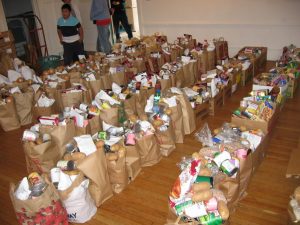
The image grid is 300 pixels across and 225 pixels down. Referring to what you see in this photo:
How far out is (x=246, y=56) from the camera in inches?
161

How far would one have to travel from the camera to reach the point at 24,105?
10.8 ft

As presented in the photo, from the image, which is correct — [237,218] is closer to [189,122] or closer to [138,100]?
[189,122]

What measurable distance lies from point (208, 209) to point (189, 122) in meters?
1.31

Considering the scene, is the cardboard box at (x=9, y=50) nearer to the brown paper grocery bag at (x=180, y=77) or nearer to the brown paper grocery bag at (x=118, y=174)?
the brown paper grocery bag at (x=180, y=77)

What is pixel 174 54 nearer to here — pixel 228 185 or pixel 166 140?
pixel 166 140

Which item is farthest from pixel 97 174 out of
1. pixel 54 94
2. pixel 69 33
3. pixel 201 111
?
pixel 69 33

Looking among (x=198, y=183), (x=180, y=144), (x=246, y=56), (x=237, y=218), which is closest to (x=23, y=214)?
(x=198, y=183)

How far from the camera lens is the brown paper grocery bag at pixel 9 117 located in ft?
10.3

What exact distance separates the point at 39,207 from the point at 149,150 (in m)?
0.95

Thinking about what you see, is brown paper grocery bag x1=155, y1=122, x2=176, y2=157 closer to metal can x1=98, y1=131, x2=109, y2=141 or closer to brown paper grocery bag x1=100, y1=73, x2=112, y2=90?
metal can x1=98, y1=131, x2=109, y2=141

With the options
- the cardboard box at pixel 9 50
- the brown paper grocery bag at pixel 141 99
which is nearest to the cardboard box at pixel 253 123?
the brown paper grocery bag at pixel 141 99

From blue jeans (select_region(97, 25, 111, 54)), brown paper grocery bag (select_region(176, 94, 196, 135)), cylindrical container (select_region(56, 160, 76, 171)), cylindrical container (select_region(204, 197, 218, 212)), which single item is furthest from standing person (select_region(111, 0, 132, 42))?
cylindrical container (select_region(204, 197, 218, 212))

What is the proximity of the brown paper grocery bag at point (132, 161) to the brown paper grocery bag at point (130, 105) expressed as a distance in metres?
0.76

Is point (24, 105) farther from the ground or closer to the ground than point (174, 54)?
closer to the ground
